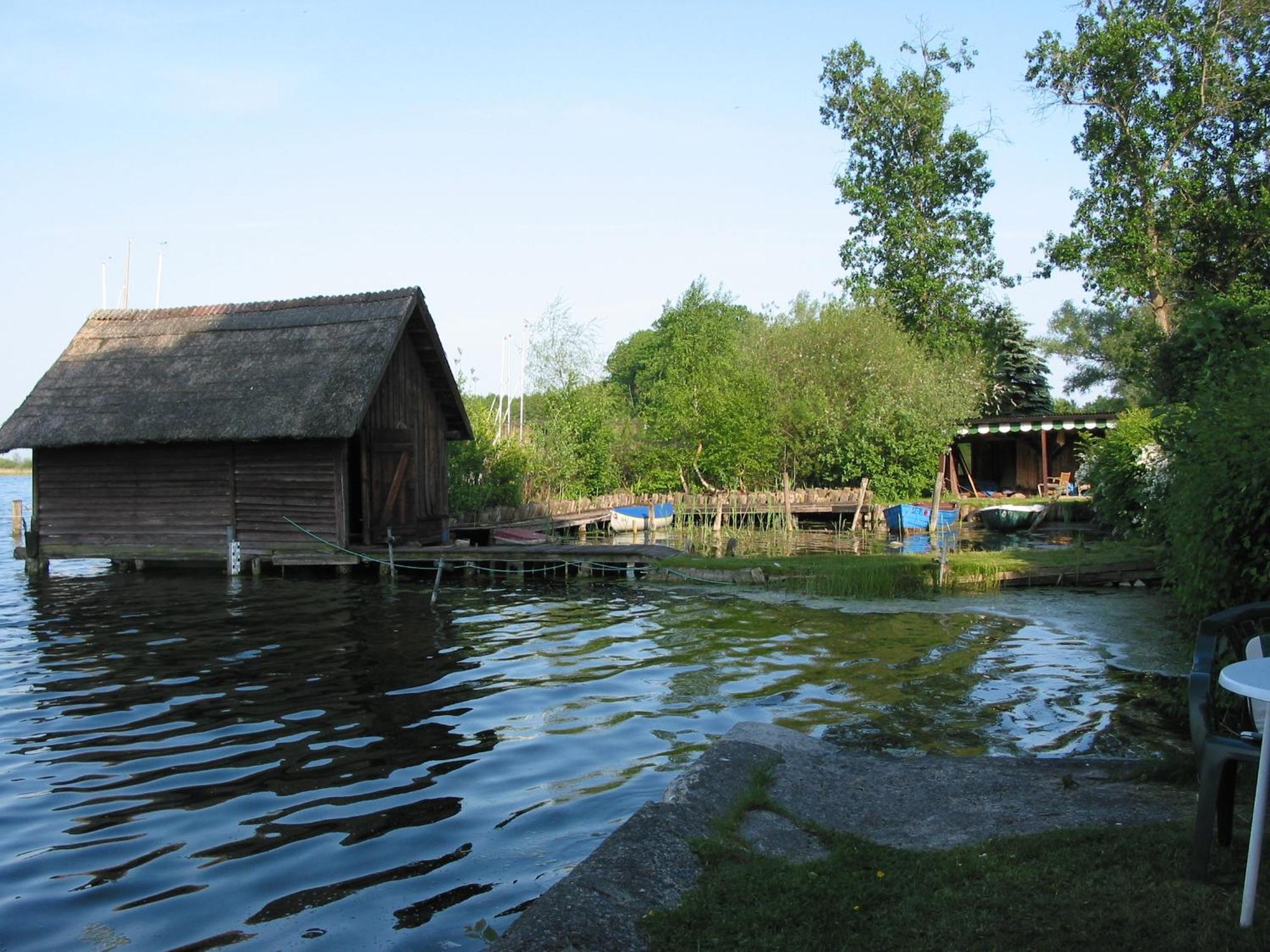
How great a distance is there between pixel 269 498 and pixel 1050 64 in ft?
102

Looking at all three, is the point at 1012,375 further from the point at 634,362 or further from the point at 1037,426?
the point at 634,362

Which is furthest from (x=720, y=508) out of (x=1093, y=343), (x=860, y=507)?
(x=1093, y=343)

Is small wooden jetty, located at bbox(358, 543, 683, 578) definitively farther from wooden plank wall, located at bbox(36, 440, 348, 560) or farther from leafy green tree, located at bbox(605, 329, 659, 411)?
leafy green tree, located at bbox(605, 329, 659, 411)

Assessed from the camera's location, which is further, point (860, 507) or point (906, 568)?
point (860, 507)

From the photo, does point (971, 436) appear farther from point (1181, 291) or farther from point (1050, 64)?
point (1050, 64)

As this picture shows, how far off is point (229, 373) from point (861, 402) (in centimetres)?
2358

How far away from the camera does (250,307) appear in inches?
1005

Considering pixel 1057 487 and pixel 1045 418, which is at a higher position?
pixel 1045 418

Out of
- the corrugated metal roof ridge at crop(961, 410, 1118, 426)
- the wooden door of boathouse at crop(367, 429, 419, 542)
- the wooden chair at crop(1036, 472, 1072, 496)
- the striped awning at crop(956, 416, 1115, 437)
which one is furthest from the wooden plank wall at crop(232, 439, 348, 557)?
the wooden chair at crop(1036, 472, 1072, 496)

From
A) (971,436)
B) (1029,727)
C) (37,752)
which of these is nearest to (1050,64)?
(971,436)

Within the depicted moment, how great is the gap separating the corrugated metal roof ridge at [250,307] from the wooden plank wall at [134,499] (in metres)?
3.84

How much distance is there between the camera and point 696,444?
38.0 meters

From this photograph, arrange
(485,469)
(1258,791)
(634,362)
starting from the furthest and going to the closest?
1. (634,362)
2. (485,469)
3. (1258,791)

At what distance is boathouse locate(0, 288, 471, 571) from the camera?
73.9 ft
